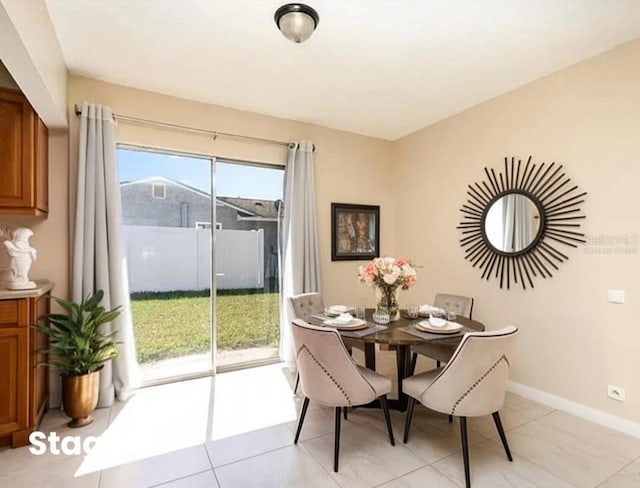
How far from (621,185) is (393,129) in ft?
8.08

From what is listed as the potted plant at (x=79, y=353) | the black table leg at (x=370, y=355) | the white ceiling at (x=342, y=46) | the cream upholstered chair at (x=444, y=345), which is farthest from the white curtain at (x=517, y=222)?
the potted plant at (x=79, y=353)

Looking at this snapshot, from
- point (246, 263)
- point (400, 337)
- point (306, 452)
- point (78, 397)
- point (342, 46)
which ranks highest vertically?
point (342, 46)

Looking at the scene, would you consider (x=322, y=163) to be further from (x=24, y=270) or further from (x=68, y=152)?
→ (x=24, y=270)

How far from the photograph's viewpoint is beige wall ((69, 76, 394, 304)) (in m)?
3.21

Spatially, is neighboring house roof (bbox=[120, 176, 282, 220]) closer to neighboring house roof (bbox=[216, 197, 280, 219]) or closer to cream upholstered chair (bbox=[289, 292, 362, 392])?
neighboring house roof (bbox=[216, 197, 280, 219])

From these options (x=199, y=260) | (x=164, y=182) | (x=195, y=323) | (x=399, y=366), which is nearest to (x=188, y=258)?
(x=199, y=260)

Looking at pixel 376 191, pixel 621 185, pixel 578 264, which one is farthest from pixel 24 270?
pixel 621 185

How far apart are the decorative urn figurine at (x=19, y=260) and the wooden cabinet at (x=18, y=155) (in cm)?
20

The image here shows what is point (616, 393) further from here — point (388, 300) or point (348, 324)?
point (348, 324)

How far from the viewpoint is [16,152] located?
2.49 metres

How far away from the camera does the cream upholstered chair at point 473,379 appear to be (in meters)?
1.95

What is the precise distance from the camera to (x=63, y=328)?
2.68 meters

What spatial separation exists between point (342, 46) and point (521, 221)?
7.27 ft

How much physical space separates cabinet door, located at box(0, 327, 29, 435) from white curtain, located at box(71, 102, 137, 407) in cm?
59
